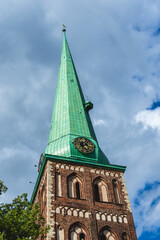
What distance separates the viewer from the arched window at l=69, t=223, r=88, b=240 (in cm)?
2569

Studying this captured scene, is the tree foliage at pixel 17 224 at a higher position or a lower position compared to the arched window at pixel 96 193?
lower

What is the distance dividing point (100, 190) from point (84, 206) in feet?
8.41

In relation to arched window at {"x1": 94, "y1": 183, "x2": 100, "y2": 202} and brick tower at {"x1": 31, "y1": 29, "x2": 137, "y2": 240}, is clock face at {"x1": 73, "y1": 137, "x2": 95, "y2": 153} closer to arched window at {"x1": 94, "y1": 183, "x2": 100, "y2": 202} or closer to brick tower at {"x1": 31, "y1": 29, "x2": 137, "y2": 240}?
brick tower at {"x1": 31, "y1": 29, "x2": 137, "y2": 240}

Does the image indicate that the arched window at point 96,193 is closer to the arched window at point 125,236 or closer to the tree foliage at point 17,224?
the arched window at point 125,236

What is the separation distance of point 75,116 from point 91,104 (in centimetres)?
306

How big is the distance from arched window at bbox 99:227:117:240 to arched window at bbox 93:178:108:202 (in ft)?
8.67

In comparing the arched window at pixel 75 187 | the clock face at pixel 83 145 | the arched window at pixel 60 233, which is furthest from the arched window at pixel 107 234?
the clock face at pixel 83 145

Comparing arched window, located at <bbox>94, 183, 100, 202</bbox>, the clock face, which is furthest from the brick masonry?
the clock face

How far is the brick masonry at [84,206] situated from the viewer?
26.2m

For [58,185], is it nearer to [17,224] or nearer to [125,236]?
[125,236]

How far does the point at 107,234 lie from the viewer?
26.8 meters

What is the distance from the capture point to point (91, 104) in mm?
37969

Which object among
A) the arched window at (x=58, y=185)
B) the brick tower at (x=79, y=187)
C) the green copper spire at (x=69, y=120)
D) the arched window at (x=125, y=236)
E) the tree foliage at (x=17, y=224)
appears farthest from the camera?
the green copper spire at (x=69, y=120)

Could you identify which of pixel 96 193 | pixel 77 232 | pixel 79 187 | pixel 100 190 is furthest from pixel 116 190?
pixel 77 232
